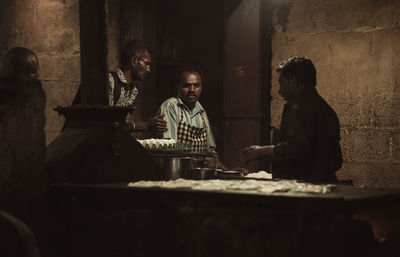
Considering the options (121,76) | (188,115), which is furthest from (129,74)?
(188,115)

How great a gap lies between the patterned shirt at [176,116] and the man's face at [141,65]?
557 mm

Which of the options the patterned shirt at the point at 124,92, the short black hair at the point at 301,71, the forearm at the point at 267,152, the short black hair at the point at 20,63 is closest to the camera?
the forearm at the point at 267,152

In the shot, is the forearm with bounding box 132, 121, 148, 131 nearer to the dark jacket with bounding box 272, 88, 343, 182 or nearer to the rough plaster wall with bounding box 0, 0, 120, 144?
the dark jacket with bounding box 272, 88, 343, 182

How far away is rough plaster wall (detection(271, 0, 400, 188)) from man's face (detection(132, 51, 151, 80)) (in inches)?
65.9

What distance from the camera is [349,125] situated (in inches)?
265

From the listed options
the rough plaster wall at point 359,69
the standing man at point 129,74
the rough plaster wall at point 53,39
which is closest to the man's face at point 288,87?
the rough plaster wall at point 359,69

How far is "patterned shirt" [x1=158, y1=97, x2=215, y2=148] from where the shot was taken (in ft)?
23.6

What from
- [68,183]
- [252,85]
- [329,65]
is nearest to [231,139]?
[252,85]

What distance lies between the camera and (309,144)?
4715 mm

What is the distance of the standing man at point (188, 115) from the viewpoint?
7.22 m

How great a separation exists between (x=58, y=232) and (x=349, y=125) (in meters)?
3.74

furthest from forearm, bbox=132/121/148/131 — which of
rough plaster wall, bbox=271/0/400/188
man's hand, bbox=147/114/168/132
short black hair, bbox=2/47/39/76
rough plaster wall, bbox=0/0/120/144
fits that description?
rough plaster wall, bbox=0/0/120/144

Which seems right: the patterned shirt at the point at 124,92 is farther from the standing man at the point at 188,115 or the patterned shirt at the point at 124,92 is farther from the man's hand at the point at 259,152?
the man's hand at the point at 259,152

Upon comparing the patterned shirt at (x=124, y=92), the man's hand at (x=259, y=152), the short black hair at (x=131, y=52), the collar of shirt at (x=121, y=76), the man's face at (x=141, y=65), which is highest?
the short black hair at (x=131, y=52)
